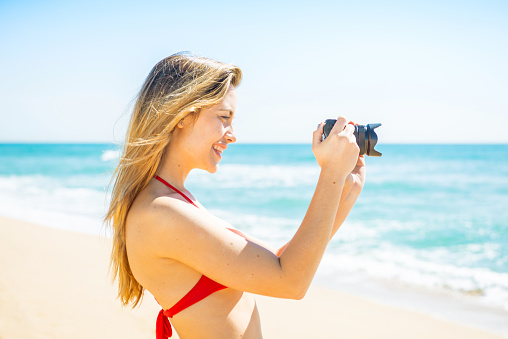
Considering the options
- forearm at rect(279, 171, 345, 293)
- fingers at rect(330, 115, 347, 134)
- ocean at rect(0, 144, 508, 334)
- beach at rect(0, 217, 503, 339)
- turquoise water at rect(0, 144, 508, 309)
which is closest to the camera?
forearm at rect(279, 171, 345, 293)

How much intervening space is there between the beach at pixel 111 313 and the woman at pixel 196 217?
2.57 m

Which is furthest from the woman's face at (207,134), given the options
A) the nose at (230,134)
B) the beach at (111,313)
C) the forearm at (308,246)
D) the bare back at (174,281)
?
the beach at (111,313)

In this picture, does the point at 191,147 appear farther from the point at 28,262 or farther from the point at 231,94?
the point at 28,262

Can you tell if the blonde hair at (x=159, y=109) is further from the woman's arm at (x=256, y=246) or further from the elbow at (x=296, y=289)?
the elbow at (x=296, y=289)

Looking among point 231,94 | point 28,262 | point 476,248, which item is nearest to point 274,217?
point 476,248

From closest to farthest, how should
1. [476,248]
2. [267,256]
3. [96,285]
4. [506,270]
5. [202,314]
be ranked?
[267,256] < [202,314] < [96,285] < [506,270] < [476,248]

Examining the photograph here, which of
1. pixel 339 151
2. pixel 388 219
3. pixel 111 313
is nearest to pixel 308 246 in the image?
pixel 339 151

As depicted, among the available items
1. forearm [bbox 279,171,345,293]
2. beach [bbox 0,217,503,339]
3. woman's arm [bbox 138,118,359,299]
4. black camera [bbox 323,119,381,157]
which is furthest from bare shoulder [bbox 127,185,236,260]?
beach [bbox 0,217,503,339]

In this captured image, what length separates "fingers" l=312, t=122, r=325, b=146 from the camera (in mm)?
1477

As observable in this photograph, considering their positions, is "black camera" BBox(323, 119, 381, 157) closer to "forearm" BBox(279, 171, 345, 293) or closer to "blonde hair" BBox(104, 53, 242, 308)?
"forearm" BBox(279, 171, 345, 293)

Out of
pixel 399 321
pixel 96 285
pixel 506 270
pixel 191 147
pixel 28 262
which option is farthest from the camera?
pixel 506 270

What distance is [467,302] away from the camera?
18.1 feet

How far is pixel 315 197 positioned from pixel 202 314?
580 mm

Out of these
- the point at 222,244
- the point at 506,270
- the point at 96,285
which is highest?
the point at 222,244
